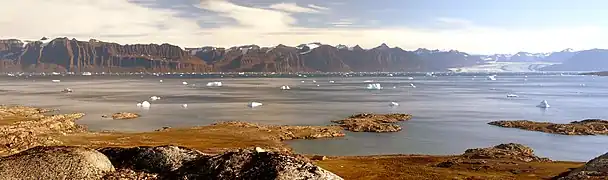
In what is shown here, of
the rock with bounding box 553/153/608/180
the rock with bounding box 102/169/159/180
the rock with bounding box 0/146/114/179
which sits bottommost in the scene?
the rock with bounding box 553/153/608/180

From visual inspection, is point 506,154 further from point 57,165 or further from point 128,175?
point 57,165

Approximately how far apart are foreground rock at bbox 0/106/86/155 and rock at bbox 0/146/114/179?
1509 cm

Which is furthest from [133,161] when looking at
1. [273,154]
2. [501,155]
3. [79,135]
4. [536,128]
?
[536,128]

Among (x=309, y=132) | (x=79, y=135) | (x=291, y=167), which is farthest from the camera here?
(x=309, y=132)

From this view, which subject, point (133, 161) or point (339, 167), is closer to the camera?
point (133, 161)

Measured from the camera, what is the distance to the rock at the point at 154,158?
1231cm

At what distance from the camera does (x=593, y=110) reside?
76312 mm

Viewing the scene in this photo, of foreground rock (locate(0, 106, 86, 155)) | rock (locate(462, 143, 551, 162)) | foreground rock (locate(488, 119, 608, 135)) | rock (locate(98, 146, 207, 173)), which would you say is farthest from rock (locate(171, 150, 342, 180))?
foreground rock (locate(488, 119, 608, 135))

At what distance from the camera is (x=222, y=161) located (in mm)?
11719

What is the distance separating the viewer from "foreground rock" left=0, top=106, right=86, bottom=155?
3129 centimetres

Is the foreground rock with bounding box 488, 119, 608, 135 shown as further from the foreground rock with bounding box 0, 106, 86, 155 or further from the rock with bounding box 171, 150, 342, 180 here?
the rock with bounding box 171, 150, 342, 180

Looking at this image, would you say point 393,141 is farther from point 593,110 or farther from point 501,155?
point 593,110

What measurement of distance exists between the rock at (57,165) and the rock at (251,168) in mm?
1765

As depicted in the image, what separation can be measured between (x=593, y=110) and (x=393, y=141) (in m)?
47.4
